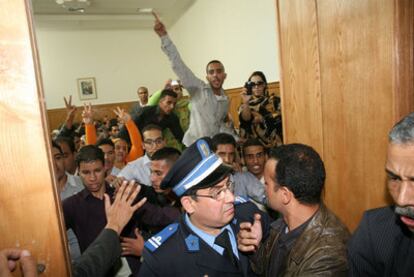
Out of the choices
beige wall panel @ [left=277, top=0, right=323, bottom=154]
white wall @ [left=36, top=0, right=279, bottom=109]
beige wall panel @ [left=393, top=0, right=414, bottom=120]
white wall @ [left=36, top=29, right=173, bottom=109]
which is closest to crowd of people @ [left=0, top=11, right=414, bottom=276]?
beige wall panel @ [left=393, top=0, right=414, bottom=120]

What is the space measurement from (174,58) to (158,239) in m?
2.49

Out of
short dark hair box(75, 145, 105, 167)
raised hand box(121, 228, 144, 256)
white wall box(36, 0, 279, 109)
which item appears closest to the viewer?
raised hand box(121, 228, 144, 256)

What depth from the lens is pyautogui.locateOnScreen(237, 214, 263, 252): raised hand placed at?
1512 mm

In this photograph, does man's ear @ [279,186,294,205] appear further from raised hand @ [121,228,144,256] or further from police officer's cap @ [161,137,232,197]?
raised hand @ [121,228,144,256]

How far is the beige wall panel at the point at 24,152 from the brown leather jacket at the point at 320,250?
3.08 feet

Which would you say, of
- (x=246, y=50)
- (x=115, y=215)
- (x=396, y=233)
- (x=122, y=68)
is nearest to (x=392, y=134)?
(x=396, y=233)

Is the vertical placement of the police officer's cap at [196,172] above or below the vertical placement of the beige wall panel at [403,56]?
below

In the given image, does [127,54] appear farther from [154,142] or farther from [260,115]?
[154,142]

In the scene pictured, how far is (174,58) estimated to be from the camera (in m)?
3.63

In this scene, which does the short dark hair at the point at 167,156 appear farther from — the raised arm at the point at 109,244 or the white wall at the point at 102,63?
the white wall at the point at 102,63

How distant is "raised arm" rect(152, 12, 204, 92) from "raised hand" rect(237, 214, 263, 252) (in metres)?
2.47

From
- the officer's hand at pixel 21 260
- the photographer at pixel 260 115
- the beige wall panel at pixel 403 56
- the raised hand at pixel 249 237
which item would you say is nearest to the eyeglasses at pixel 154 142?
the photographer at pixel 260 115

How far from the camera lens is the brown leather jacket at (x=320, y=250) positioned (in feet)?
4.38

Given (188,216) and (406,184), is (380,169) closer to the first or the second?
(406,184)
